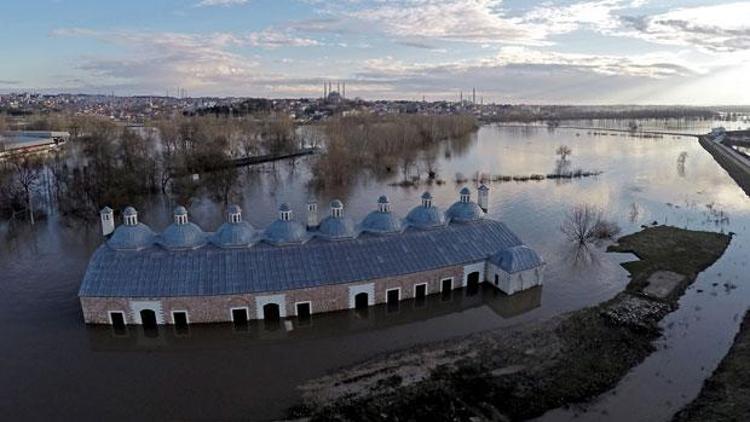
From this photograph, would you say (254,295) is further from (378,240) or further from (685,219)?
(685,219)

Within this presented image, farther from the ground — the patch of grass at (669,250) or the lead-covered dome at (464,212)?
the lead-covered dome at (464,212)

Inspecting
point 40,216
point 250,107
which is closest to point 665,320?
point 40,216

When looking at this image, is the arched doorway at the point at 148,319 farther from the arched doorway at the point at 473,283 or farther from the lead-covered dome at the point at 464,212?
the lead-covered dome at the point at 464,212

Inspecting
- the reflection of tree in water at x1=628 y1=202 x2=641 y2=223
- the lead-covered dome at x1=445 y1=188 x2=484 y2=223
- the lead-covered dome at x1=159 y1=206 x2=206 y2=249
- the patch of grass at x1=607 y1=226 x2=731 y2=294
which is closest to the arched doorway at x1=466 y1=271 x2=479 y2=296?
the lead-covered dome at x1=445 y1=188 x2=484 y2=223

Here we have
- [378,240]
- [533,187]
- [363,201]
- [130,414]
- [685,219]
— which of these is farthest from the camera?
[533,187]

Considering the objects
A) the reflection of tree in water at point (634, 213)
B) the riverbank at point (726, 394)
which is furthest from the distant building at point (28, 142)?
the riverbank at point (726, 394)

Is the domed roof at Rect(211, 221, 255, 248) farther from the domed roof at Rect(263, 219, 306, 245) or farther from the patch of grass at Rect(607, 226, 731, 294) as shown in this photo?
the patch of grass at Rect(607, 226, 731, 294)
